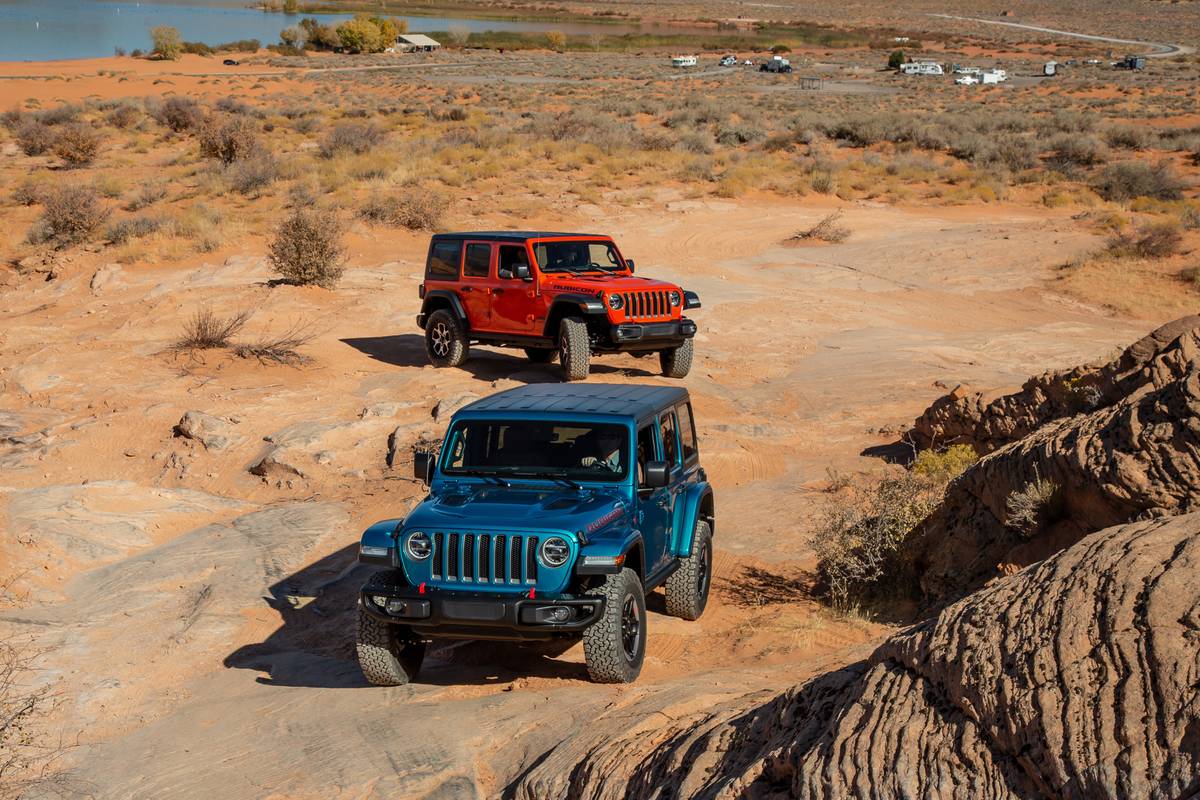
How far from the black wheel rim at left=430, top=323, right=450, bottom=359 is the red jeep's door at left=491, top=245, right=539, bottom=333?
0.98 m

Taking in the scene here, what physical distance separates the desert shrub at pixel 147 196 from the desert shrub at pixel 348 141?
20.7 feet

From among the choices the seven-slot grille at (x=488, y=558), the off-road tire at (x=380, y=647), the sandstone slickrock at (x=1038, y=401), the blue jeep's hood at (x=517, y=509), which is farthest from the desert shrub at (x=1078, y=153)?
the off-road tire at (x=380, y=647)

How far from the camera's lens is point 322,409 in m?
15.5

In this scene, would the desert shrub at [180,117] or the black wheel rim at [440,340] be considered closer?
the black wheel rim at [440,340]

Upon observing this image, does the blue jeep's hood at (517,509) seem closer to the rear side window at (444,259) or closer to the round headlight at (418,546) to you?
the round headlight at (418,546)

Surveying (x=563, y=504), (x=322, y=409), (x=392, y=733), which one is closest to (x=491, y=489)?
(x=563, y=504)

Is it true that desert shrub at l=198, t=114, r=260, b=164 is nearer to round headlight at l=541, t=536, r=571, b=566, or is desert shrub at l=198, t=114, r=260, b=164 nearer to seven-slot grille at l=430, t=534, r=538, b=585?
seven-slot grille at l=430, t=534, r=538, b=585

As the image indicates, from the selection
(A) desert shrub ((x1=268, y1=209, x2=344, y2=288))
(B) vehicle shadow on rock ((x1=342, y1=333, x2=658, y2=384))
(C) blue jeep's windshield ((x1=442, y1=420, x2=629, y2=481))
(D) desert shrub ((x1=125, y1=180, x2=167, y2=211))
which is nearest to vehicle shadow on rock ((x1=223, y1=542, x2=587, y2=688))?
(C) blue jeep's windshield ((x1=442, y1=420, x2=629, y2=481))

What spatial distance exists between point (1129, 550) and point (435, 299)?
14.2 m

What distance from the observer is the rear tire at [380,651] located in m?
7.52

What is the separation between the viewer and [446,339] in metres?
17.6

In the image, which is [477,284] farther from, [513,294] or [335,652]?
[335,652]

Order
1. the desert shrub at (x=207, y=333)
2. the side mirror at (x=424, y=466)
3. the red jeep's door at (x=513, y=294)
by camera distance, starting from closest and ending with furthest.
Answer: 1. the side mirror at (x=424, y=466)
2. the red jeep's door at (x=513, y=294)
3. the desert shrub at (x=207, y=333)

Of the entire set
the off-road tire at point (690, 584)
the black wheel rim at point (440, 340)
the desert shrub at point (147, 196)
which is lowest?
the desert shrub at point (147, 196)
